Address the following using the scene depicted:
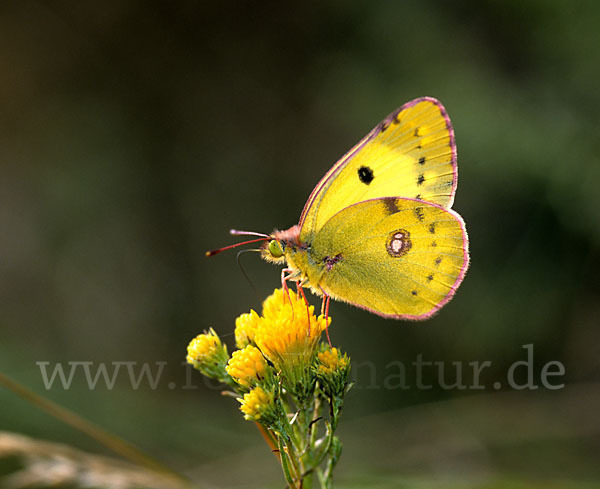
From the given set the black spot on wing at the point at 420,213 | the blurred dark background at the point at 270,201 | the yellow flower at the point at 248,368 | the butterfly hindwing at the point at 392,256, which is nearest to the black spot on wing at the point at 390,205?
the butterfly hindwing at the point at 392,256

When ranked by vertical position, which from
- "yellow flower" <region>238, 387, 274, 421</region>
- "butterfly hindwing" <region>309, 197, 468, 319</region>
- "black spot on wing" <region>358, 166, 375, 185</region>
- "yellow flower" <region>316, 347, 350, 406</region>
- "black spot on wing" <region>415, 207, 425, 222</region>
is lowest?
"yellow flower" <region>238, 387, 274, 421</region>

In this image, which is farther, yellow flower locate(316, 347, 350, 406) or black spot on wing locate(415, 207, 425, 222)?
black spot on wing locate(415, 207, 425, 222)

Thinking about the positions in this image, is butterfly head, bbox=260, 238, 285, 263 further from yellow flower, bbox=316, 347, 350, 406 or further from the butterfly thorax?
yellow flower, bbox=316, 347, 350, 406

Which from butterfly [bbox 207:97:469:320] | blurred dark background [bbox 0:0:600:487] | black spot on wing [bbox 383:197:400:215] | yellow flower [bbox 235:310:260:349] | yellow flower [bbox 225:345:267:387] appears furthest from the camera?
blurred dark background [bbox 0:0:600:487]

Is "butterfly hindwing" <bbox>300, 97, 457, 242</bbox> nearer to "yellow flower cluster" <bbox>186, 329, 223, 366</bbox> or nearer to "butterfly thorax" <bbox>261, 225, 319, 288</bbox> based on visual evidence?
"butterfly thorax" <bbox>261, 225, 319, 288</bbox>

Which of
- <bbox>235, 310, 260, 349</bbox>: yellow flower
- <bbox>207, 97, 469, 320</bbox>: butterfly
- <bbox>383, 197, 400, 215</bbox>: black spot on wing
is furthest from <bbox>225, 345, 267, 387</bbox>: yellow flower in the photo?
<bbox>383, 197, 400, 215</bbox>: black spot on wing

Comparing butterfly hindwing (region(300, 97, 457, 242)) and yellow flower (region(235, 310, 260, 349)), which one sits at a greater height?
butterfly hindwing (region(300, 97, 457, 242))

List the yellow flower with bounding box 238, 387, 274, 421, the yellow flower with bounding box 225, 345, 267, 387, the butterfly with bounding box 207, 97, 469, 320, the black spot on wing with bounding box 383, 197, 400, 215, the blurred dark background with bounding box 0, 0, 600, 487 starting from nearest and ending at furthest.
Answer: the yellow flower with bounding box 238, 387, 274, 421
the yellow flower with bounding box 225, 345, 267, 387
the butterfly with bounding box 207, 97, 469, 320
the black spot on wing with bounding box 383, 197, 400, 215
the blurred dark background with bounding box 0, 0, 600, 487

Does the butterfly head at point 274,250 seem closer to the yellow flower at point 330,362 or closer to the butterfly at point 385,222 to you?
the butterfly at point 385,222
